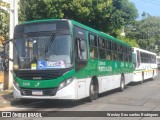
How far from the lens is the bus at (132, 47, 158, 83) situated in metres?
27.1

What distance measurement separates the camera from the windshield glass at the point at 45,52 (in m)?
12.9

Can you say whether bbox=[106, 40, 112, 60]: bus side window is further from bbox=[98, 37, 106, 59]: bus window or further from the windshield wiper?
the windshield wiper

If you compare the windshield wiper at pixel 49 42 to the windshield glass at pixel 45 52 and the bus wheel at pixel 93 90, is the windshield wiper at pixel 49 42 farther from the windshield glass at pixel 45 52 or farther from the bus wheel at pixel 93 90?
the bus wheel at pixel 93 90

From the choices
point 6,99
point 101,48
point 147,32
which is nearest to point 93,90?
point 101,48

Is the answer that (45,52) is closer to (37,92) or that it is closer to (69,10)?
(37,92)

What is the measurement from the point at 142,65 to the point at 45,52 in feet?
57.0

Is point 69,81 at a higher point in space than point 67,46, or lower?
lower

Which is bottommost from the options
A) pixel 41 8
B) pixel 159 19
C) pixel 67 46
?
pixel 67 46

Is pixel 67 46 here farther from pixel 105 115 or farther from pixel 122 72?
pixel 122 72

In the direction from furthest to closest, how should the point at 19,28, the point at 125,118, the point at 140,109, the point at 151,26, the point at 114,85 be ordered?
the point at 151,26
the point at 114,85
the point at 19,28
the point at 140,109
the point at 125,118

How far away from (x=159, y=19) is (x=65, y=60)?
6827 centimetres

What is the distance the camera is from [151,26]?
74312 mm

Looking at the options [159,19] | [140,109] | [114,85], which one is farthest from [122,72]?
[159,19]

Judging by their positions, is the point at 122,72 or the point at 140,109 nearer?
the point at 140,109
